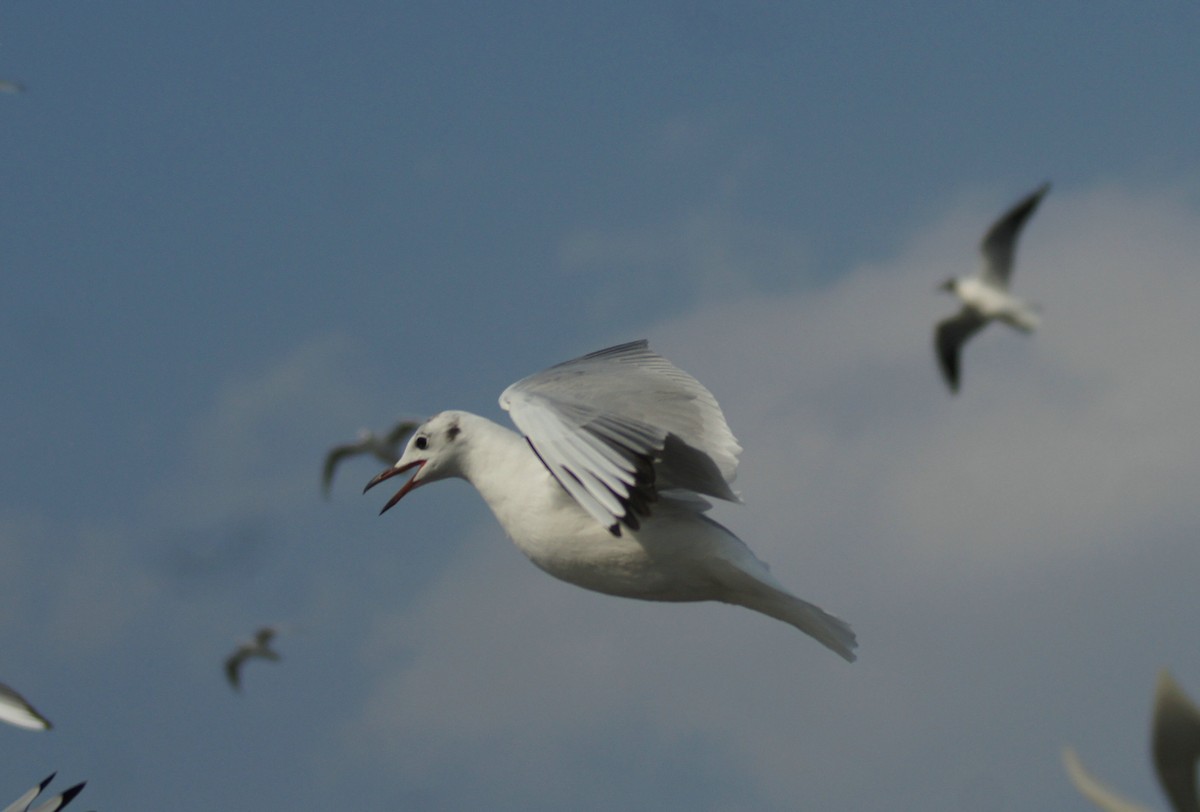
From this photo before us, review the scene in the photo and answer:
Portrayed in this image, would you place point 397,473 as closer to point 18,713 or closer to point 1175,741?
point 18,713

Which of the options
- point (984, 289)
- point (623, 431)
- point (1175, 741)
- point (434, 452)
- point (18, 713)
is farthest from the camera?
point (434, 452)

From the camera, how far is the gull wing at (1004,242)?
4.94 metres

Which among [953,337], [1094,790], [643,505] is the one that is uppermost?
[643,505]

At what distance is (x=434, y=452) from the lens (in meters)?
7.62

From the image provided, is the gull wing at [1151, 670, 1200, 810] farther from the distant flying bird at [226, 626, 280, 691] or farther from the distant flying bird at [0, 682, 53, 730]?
the distant flying bird at [226, 626, 280, 691]

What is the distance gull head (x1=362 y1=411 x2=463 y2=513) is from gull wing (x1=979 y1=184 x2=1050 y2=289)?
3.20 metres

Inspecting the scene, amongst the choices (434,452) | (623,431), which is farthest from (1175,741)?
(434,452)

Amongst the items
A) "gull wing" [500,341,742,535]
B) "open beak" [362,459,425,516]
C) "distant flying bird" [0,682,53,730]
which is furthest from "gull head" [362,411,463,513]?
"distant flying bird" [0,682,53,730]

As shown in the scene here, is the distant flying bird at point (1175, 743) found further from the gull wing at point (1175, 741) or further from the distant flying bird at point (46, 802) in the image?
the distant flying bird at point (46, 802)

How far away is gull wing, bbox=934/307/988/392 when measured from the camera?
4.93 meters

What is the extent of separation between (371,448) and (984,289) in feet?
44.5

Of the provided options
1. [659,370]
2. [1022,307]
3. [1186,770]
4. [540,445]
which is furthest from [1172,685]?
[659,370]

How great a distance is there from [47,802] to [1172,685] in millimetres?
3642

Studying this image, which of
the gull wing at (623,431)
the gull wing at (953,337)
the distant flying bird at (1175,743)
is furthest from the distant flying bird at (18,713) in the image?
the distant flying bird at (1175,743)
